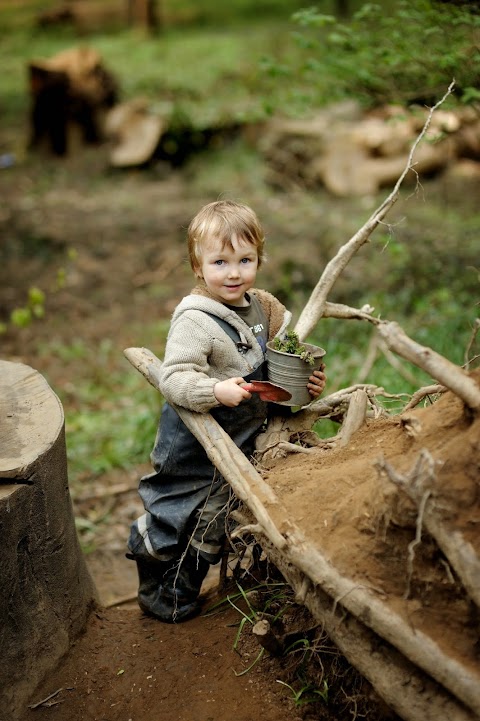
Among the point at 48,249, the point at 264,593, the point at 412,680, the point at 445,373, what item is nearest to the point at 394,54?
the point at 445,373

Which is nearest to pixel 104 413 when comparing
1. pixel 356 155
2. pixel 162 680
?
pixel 162 680

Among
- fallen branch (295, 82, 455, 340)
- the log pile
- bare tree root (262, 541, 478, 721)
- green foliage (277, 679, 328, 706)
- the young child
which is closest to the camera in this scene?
bare tree root (262, 541, 478, 721)

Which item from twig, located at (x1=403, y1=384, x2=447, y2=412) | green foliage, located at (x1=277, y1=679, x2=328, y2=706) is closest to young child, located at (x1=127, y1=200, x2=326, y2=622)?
twig, located at (x1=403, y1=384, x2=447, y2=412)

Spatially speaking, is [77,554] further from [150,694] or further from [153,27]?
[153,27]

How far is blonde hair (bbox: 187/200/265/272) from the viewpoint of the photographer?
2697 mm

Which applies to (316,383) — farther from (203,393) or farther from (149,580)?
(149,580)

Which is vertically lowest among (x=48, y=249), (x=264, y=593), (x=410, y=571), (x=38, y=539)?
(x=48, y=249)

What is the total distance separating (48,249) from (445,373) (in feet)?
23.0

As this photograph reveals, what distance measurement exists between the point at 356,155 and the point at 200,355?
7676 millimetres

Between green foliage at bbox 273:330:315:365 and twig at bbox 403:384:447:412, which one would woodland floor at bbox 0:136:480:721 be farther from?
green foliage at bbox 273:330:315:365

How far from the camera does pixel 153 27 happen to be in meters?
17.1

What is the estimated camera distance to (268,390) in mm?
2594

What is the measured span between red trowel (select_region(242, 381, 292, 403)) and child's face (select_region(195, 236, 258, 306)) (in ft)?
1.36

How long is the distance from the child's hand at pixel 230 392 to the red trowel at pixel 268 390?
0.09ft
